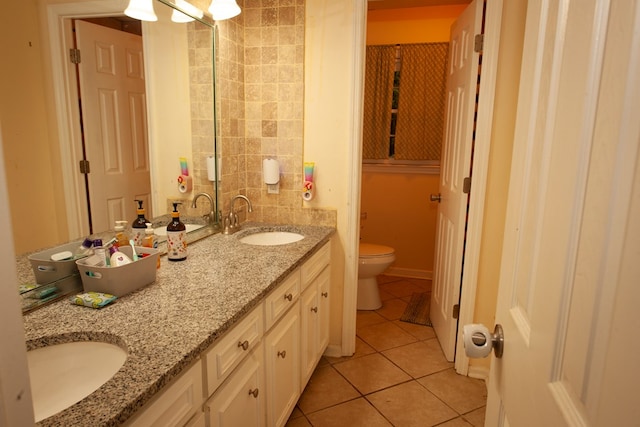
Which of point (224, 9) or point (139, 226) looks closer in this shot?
point (139, 226)

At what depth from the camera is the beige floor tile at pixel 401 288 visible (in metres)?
3.69

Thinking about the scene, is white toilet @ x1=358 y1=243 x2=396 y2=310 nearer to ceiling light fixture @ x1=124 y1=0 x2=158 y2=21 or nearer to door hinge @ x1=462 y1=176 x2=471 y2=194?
door hinge @ x1=462 y1=176 x2=471 y2=194

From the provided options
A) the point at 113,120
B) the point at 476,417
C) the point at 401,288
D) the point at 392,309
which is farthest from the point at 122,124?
the point at 401,288

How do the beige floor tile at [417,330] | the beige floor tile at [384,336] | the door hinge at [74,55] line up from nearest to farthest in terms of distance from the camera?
the door hinge at [74,55] → the beige floor tile at [384,336] → the beige floor tile at [417,330]

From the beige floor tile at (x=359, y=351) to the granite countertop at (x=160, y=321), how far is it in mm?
1051

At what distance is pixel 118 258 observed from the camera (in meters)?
1.33

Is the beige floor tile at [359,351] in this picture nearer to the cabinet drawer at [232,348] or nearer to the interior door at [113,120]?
the cabinet drawer at [232,348]

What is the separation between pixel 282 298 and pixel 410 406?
1033 millimetres

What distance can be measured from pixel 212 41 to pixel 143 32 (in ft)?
1.80

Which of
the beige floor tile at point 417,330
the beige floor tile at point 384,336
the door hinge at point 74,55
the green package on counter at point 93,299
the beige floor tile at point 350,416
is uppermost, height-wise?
the door hinge at point 74,55

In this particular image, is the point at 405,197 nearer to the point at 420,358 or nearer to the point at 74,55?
the point at 420,358

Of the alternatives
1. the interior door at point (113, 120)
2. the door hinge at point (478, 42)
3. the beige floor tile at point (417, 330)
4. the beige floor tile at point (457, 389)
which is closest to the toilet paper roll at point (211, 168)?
the interior door at point (113, 120)


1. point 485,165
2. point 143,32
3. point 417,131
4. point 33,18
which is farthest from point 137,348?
point 417,131

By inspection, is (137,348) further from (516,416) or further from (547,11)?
(547,11)
